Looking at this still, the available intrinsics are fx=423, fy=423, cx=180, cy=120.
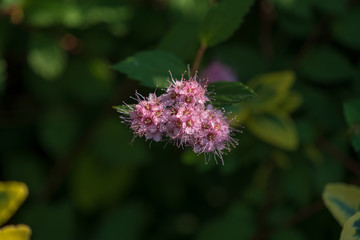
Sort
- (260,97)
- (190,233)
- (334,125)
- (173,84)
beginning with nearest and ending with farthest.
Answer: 1. (173,84)
2. (260,97)
3. (334,125)
4. (190,233)

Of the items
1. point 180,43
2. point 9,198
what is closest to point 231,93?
point 180,43

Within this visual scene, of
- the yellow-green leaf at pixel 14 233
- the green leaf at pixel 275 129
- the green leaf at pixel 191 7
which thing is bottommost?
the yellow-green leaf at pixel 14 233

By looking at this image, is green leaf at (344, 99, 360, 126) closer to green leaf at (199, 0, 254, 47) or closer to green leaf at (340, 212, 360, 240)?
green leaf at (340, 212, 360, 240)

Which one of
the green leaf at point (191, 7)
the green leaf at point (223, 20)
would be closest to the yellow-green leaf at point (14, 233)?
the green leaf at point (223, 20)

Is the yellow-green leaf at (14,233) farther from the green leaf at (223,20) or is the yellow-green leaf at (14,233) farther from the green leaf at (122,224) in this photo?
the green leaf at (122,224)

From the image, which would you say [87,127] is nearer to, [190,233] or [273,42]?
[190,233]

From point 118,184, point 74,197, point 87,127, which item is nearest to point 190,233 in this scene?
point 118,184

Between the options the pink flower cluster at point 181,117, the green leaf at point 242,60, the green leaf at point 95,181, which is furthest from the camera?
the green leaf at point 95,181

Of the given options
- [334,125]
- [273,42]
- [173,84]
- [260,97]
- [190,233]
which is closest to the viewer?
[173,84]
